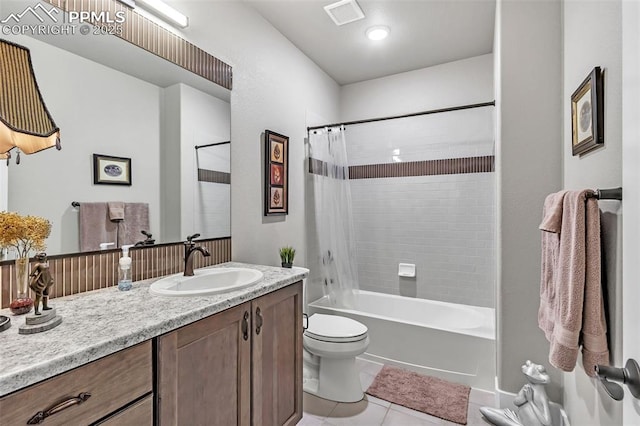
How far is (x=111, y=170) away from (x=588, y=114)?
2033 millimetres

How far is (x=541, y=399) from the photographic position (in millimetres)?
1602

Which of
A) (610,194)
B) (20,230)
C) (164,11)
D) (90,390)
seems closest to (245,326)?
(90,390)

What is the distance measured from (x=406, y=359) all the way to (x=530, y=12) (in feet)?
8.22

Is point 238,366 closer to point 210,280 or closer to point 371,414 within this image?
point 210,280

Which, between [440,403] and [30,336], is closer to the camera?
[30,336]

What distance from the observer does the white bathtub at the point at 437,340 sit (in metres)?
2.28

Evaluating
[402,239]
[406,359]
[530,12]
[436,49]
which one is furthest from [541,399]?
[436,49]

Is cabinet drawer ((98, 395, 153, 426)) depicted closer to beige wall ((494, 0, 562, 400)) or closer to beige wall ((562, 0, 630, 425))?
beige wall ((562, 0, 630, 425))

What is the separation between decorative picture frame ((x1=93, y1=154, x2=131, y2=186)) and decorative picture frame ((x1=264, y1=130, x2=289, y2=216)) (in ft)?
3.35

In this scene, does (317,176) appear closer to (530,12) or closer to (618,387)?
(530,12)

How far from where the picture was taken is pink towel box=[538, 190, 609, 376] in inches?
39.9

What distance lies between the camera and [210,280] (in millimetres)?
1680

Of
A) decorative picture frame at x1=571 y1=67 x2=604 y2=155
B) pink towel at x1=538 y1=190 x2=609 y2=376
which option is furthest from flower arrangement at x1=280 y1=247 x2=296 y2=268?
decorative picture frame at x1=571 y1=67 x2=604 y2=155

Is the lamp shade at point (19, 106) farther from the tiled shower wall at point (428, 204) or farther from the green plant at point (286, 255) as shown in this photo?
the tiled shower wall at point (428, 204)
